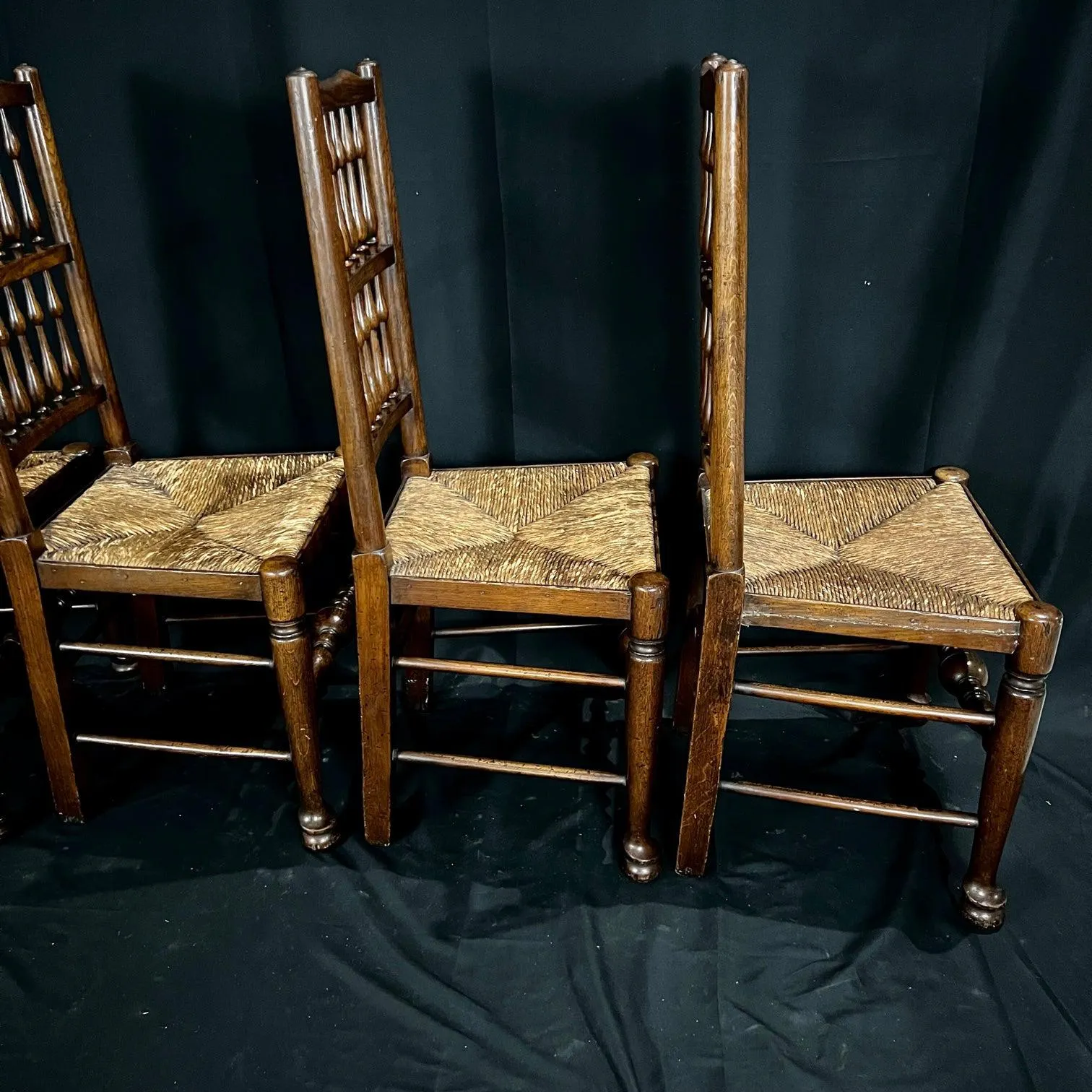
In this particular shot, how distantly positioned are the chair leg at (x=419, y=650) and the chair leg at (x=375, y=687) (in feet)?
0.97

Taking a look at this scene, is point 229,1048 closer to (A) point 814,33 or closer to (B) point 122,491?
(B) point 122,491

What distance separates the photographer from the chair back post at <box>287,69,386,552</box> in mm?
1211

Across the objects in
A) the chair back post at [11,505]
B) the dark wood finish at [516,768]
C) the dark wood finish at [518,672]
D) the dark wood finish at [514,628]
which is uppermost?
the chair back post at [11,505]

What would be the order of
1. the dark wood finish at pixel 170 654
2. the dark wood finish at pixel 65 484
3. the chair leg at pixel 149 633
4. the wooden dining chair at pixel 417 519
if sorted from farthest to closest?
the chair leg at pixel 149 633, the dark wood finish at pixel 65 484, the dark wood finish at pixel 170 654, the wooden dining chair at pixel 417 519

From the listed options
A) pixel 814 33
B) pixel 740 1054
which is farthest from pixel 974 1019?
pixel 814 33

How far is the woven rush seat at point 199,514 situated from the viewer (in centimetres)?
151

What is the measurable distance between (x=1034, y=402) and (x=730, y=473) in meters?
0.72

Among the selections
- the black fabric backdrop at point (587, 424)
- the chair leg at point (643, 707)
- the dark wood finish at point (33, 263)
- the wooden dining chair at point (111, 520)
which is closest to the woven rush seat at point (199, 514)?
the wooden dining chair at point (111, 520)

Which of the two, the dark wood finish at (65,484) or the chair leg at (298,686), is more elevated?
the dark wood finish at (65,484)

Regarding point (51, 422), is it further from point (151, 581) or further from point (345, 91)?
point (345, 91)

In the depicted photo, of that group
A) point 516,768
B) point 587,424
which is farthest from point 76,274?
point 516,768

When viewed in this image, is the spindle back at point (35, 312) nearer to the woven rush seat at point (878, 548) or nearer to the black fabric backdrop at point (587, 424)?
the black fabric backdrop at point (587, 424)

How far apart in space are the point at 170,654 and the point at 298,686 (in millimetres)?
214

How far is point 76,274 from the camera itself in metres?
1.69
